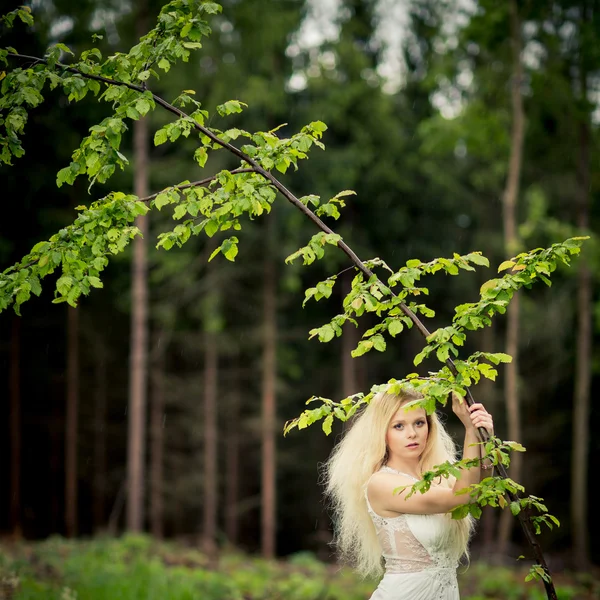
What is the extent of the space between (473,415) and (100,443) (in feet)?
68.2

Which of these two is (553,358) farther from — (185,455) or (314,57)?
(185,455)

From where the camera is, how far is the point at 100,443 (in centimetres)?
2202

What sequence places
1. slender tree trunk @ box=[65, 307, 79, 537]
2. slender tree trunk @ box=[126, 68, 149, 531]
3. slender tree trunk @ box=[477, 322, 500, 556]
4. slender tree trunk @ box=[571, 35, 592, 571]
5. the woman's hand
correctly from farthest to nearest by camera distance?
slender tree trunk @ box=[65, 307, 79, 537], slender tree trunk @ box=[477, 322, 500, 556], slender tree trunk @ box=[571, 35, 592, 571], slender tree trunk @ box=[126, 68, 149, 531], the woman's hand

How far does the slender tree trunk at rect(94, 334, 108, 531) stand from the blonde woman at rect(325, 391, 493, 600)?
61.2ft

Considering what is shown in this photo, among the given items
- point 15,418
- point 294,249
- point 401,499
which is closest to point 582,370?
point 294,249

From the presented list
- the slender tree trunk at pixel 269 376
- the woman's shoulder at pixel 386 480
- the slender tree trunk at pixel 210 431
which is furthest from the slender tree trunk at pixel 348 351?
the woman's shoulder at pixel 386 480

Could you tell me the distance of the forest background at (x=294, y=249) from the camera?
11844mm

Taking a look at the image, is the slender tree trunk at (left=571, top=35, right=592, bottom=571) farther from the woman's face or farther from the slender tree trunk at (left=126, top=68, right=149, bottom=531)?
the woman's face

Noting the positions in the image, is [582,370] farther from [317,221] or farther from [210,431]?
[317,221]

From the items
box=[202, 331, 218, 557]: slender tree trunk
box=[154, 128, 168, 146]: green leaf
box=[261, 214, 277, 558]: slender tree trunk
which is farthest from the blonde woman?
box=[202, 331, 218, 557]: slender tree trunk

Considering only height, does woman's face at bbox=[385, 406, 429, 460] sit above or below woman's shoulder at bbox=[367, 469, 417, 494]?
above

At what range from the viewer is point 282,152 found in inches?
128

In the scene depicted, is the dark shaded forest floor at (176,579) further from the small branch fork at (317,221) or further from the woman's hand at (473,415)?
the woman's hand at (473,415)

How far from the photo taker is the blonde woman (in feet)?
10.1
